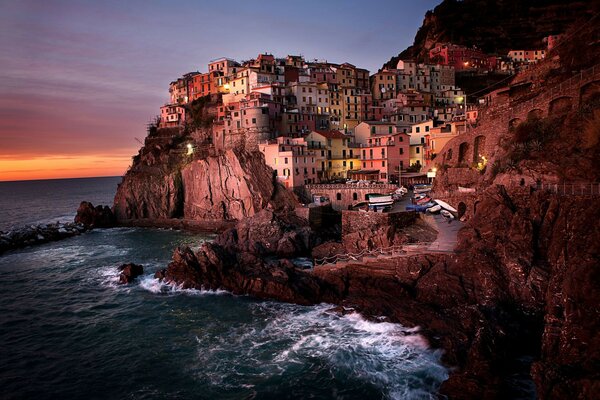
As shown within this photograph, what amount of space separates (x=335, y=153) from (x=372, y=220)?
27961mm

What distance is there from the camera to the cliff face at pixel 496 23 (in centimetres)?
11012

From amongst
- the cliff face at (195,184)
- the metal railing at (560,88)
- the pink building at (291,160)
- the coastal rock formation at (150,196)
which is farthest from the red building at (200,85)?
the metal railing at (560,88)

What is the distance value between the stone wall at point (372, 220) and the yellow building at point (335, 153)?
931 inches

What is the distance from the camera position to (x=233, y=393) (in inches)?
720

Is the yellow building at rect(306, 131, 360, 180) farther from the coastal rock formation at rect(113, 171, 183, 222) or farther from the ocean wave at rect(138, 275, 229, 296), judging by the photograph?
the ocean wave at rect(138, 275, 229, 296)

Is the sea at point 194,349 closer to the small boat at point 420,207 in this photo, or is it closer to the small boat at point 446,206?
the small boat at point 420,207

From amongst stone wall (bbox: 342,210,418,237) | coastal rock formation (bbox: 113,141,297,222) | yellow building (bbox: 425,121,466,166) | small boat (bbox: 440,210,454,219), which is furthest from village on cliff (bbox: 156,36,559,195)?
stone wall (bbox: 342,210,418,237)

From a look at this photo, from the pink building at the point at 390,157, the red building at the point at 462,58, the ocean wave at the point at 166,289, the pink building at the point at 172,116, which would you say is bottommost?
the ocean wave at the point at 166,289

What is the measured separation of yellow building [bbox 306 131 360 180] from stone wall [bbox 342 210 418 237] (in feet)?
77.6

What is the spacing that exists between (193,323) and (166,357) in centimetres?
424

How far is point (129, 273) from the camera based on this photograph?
36.2 metres

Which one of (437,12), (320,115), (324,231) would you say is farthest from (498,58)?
(324,231)

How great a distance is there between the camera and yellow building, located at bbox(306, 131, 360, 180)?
63500mm

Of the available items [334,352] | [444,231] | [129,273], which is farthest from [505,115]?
[129,273]
